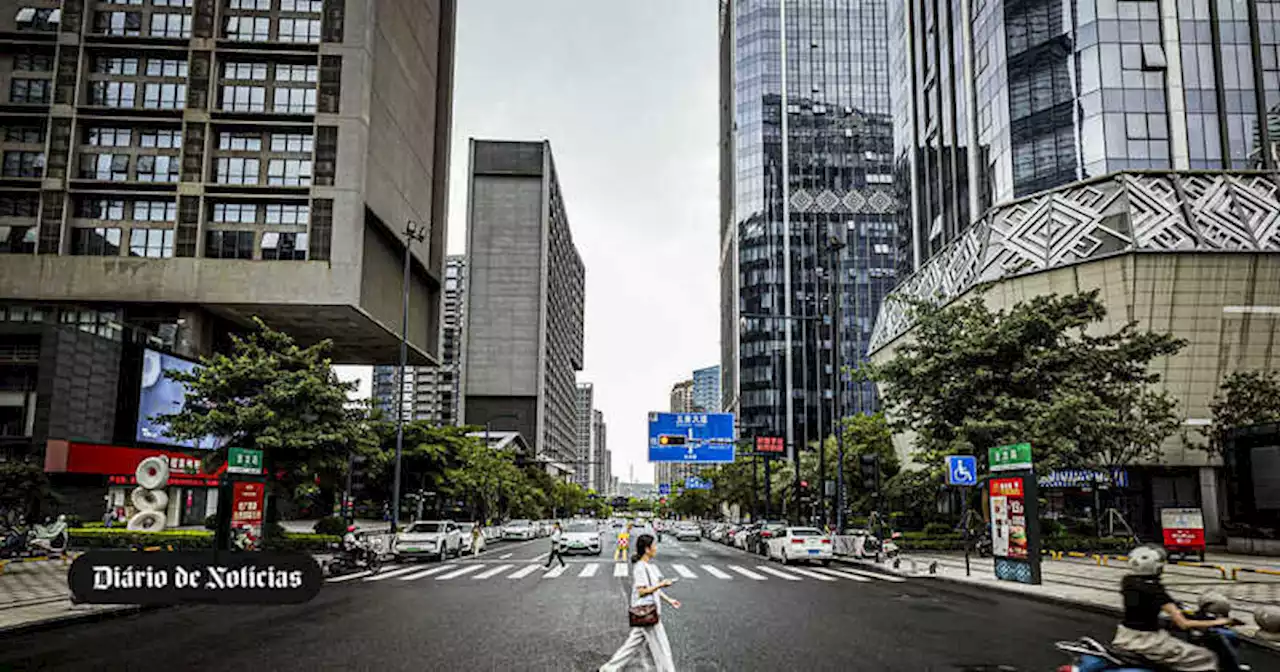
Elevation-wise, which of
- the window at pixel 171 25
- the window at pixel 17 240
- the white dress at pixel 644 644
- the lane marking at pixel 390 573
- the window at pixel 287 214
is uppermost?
the window at pixel 171 25

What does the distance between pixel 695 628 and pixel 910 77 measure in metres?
71.0

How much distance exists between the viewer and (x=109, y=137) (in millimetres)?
53031

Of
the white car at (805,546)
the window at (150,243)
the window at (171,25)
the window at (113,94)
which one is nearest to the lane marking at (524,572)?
the white car at (805,546)

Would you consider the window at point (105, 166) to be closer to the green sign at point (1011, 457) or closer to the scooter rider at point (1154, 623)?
the green sign at point (1011, 457)

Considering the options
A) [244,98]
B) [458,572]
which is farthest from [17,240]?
[458,572]

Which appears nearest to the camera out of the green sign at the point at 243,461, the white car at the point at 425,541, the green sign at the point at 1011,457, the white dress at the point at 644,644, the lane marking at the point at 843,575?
the white dress at the point at 644,644

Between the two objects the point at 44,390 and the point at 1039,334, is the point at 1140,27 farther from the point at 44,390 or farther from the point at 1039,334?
the point at 44,390

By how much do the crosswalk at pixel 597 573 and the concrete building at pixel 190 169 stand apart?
2812 centimetres

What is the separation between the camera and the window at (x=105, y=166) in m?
52.6

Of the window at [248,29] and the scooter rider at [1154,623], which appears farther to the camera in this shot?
the window at [248,29]

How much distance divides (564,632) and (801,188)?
397 feet

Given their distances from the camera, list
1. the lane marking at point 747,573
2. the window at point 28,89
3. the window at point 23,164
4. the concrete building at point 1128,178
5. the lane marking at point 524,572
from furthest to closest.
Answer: the window at point 28,89 < the window at point 23,164 < the concrete building at point 1128,178 < the lane marking at point 524,572 < the lane marking at point 747,573

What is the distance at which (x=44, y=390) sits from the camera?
42531 millimetres

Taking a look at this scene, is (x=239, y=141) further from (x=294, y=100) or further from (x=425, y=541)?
(x=425, y=541)
